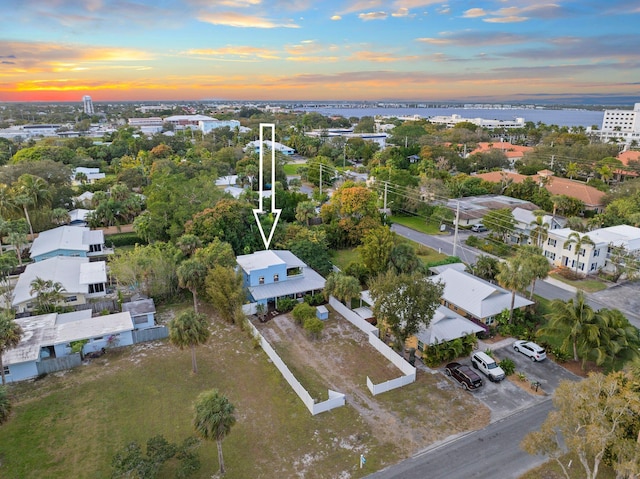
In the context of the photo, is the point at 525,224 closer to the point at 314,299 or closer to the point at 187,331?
the point at 314,299

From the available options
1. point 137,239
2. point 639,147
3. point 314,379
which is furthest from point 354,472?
point 639,147

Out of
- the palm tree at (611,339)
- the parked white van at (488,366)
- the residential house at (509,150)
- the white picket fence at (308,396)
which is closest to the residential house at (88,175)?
the white picket fence at (308,396)

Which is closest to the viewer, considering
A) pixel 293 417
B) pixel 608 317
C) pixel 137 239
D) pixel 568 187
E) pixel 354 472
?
pixel 354 472

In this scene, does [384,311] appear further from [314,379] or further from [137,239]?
[137,239]

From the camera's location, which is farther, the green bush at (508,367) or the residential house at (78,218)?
the residential house at (78,218)

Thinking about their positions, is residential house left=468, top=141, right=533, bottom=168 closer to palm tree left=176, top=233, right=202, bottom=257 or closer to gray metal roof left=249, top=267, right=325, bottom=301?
gray metal roof left=249, top=267, right=325, bottom=301

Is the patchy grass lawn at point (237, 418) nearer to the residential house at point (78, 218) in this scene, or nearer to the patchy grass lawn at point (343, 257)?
the patchy grass lawn at point (343, 257)

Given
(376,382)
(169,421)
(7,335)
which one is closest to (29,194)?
(7,335)
